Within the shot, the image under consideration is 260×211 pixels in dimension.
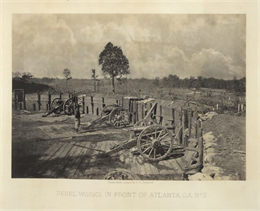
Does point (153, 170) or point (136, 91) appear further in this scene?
point (136, 91)

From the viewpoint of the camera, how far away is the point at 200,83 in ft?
12.1

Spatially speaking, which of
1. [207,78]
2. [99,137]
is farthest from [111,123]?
[207,78]

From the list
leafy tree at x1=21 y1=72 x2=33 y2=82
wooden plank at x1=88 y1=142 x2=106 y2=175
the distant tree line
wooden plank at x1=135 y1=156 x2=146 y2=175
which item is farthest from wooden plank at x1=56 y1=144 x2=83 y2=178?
the distant tree line

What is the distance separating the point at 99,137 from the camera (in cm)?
380

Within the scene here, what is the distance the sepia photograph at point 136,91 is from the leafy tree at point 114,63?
15mm

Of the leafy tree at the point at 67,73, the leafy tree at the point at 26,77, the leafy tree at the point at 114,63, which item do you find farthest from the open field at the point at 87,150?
the leafy tree at the point at 114,63

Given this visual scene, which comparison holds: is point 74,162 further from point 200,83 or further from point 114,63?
point 200,83

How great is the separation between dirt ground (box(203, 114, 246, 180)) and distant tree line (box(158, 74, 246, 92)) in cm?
43

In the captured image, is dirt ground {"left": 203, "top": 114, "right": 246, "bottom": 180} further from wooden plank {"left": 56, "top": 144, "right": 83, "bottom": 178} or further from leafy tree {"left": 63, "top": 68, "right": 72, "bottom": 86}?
leafy tree {"left": 63, "top": 68, "right": 72, "bottom": 86}

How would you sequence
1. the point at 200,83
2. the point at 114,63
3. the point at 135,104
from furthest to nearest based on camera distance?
the point at 135,104 → the point at 200,83 → the point at 114,63

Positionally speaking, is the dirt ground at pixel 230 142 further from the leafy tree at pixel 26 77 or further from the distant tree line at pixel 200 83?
the leafy tree at pixel 26 77

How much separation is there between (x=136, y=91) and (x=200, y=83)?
959mm

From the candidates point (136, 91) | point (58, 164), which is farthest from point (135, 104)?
point (58, 164)

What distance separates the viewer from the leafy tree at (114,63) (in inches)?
144
